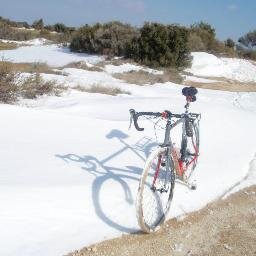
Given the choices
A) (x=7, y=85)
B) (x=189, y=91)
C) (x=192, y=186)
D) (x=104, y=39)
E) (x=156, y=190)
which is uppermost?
(x=104, y=39)

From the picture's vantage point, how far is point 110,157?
6.24 m

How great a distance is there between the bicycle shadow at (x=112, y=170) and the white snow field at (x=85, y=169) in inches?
0.4

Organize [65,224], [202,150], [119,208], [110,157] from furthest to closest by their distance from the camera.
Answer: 1. [202,150]
2. [110,157]
3. [119,208]
4. [65,224]

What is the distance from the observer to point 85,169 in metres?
5.61

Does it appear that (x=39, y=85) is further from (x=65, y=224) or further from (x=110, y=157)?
(x=65, y=224)

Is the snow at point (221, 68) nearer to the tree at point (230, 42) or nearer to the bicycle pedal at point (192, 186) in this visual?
the tree at point (230, 42)

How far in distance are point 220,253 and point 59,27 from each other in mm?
50077

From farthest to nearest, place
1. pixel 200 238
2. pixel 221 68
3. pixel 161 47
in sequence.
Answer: pixel 221 68
pixel 161 47
pixel 200 238

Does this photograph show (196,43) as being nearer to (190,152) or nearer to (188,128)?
(190,152)

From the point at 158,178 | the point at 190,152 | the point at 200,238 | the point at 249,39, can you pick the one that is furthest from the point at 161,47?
the point at 249,39

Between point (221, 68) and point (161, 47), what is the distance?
4.19m

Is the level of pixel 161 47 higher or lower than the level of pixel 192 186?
higher

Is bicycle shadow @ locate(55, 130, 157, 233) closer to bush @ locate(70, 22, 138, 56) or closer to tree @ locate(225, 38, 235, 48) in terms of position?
bush @ locate(70, 22, 138, 56)

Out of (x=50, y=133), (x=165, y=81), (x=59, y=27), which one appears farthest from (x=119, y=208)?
(x=59, y=27)
